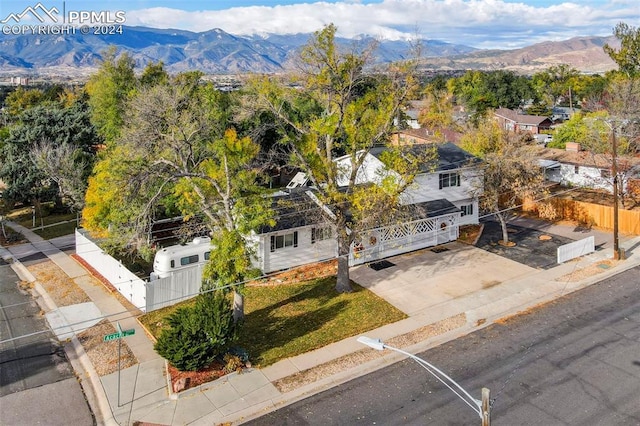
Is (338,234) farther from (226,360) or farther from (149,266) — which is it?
(149,266)

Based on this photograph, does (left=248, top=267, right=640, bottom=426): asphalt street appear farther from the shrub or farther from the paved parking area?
the paved parking area

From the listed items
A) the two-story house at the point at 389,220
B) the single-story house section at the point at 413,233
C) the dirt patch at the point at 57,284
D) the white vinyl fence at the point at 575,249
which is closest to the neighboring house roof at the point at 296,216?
the two-story house at the point at 389,220

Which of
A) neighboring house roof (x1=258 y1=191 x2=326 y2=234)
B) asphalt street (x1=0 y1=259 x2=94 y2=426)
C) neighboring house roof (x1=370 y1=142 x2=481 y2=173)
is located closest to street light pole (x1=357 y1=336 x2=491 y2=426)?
asphalt street (x1=0 y1=259 x2=94 y2=426)

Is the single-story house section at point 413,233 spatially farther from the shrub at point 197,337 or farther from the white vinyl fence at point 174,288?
the shrub at point 197,337

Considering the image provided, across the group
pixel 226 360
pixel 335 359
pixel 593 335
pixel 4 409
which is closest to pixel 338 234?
pixel 335 359

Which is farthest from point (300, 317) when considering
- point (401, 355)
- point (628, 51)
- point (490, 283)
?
point (628, 51)

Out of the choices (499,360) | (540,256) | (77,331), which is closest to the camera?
(499,360)
